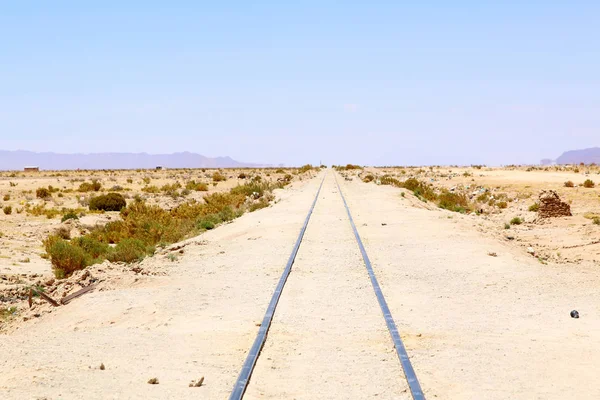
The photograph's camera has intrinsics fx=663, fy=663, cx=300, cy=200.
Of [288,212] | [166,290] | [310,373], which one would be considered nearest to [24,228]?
[288,212]

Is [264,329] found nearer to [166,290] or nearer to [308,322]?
[308,322]

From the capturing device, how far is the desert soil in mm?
7055

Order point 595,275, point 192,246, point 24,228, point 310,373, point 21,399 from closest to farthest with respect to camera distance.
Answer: point 21,399 → point 310,373 → point 595,275 → point 192,246 → point 24,228

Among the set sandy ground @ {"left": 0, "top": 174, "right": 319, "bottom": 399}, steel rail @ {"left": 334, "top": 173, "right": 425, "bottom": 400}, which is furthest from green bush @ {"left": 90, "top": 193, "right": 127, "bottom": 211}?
steel rail @ {"left": 334, "top": 173, "right": 425, "bottom": 400}

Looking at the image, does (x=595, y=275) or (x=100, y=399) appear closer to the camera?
(x=100, y=399)

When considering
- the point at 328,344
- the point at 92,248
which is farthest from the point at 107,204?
the point at 328,344

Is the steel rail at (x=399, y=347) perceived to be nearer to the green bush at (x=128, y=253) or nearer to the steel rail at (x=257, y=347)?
the steel rail at (x=257, y=347)

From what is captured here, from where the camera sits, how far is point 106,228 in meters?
25.8

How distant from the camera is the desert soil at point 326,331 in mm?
7055

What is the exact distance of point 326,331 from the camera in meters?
9.12

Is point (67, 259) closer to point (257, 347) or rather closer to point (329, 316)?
point (329, 316)

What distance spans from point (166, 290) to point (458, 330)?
567 cm

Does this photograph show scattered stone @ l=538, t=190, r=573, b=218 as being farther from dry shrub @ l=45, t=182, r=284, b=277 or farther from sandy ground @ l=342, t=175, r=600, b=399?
dry shrub @ l=45, t=182, r=284, b=277

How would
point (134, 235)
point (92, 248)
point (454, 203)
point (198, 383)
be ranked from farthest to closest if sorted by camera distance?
point (454, 203) → point (134, 235) → point (92, 248) → point (198, 383)
